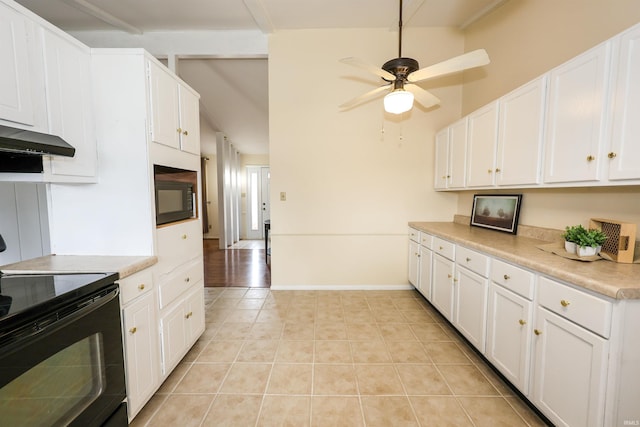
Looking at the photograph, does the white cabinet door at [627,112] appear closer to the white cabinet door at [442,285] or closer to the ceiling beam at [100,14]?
the white cabinet door at [442,285]

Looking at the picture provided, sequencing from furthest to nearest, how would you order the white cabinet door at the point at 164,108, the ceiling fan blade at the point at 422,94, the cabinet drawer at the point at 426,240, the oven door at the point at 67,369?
the cabinet drawer at the point at 426,240
the ceiling fan blade at the point at 422,94
the white cabinet door at the point at 164,108
the oven door at the point at 67,369

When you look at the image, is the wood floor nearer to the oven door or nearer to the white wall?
the white wall

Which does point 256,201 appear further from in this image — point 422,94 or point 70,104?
point 70,104

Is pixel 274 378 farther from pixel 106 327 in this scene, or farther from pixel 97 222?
pixel 97 222

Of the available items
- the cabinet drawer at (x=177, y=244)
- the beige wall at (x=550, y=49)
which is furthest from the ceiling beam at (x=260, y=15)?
the beige wall at (x=550, y=49)

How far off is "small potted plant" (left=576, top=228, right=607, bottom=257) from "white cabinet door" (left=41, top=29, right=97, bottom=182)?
9.20 ft

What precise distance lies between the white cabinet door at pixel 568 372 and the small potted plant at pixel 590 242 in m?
0.43

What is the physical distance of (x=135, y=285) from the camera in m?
1.42

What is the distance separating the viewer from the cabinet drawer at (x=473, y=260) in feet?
6.13

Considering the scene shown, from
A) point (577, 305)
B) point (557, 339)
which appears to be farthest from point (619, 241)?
point (557, 339)

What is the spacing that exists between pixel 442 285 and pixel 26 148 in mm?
2957

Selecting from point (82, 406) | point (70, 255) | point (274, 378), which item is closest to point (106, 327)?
point (82, 406)

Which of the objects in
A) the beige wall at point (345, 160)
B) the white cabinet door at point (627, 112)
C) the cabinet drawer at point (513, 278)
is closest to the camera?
the white cabinet door at point (627, 112)

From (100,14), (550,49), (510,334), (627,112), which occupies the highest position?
(100,14)
